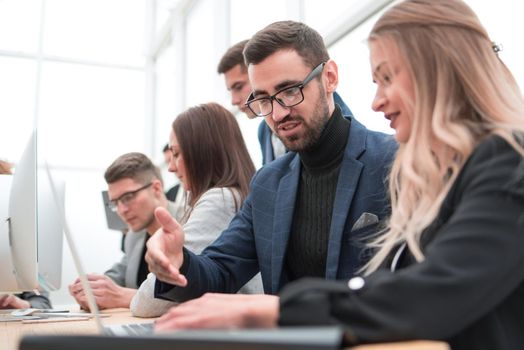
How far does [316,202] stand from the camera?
150 centimetres

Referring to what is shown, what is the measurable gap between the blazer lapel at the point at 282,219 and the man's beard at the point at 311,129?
0.25ft

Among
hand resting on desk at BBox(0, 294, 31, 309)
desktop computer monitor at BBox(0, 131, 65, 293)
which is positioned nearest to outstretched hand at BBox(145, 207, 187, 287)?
desktop computer monitor at BBox(0, 131, 65, 293)

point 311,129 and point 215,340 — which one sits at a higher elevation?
point 311,129

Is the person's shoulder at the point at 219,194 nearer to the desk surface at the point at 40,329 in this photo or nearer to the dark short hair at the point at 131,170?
the desk surface at the point at 40,329

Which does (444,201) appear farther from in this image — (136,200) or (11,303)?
(136,200)

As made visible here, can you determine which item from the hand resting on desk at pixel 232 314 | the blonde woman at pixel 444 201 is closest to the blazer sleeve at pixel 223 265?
the blonde woman at pixel 444 201

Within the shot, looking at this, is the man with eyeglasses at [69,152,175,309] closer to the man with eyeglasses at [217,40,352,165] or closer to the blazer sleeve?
the man with eyeglasses at [217,40,352,165]

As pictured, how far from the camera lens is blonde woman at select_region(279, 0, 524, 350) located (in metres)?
0.65

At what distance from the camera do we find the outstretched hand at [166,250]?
1.10m

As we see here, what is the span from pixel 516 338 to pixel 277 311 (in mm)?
352

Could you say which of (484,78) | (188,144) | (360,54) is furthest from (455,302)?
(360,54)

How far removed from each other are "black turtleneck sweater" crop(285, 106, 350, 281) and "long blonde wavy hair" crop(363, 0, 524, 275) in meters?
0.51

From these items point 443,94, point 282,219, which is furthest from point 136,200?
point 443,94

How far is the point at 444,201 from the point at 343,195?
55 cm
